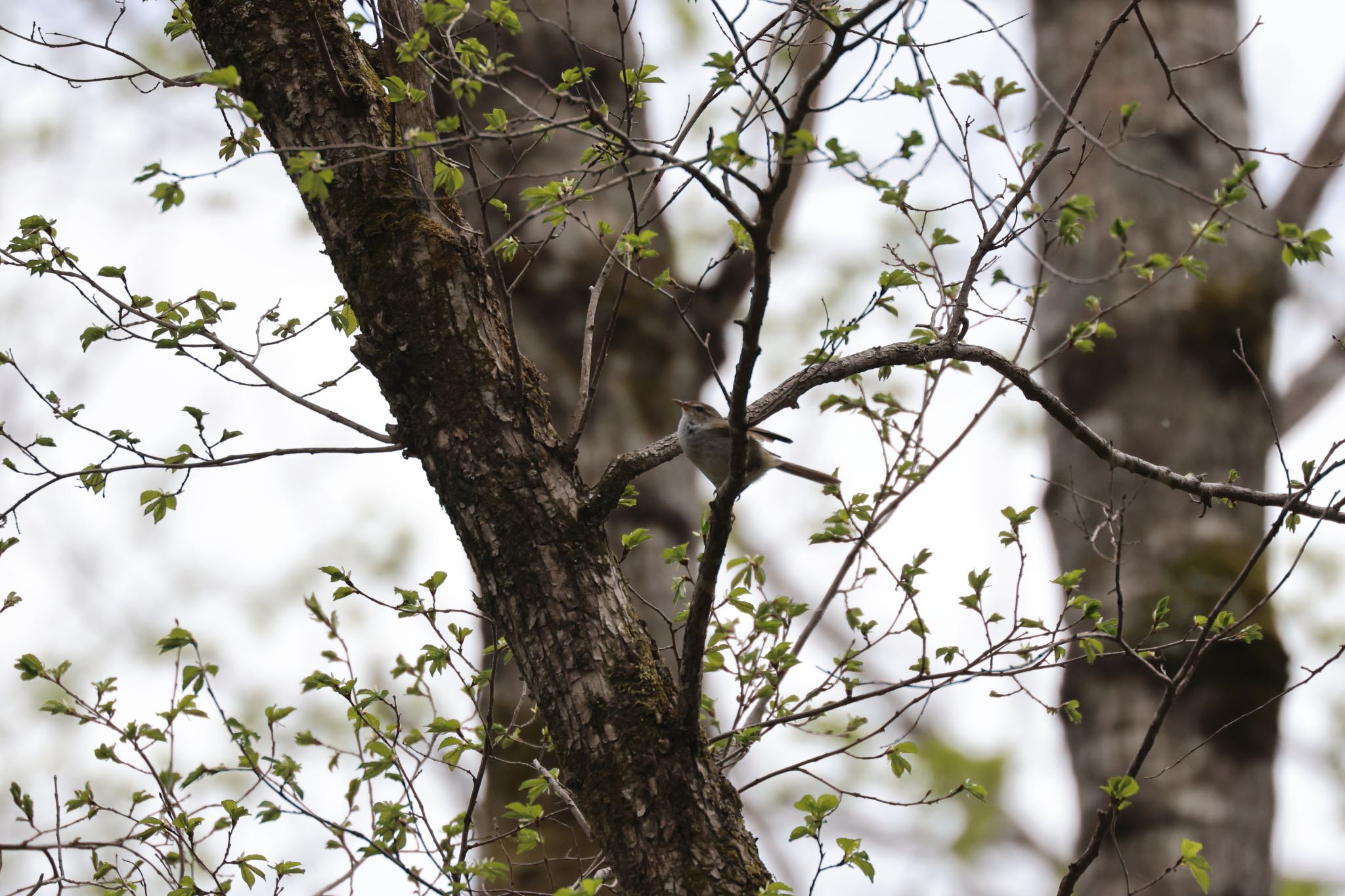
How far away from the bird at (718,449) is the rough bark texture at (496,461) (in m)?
0.73

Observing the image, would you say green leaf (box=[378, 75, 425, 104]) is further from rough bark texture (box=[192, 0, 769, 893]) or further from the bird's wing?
the bird's wing

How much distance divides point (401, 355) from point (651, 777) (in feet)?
4.11

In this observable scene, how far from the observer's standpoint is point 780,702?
10.1 ft

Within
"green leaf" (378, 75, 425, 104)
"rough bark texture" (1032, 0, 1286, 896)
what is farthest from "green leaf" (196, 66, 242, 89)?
"rough bark texture" (1032, 0, 1286, 896)

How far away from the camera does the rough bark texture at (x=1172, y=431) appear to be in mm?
4645

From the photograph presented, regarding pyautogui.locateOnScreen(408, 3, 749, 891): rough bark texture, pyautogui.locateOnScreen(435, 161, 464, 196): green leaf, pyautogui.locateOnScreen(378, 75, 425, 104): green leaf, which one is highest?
pyautogui.locateOnScreen(408, 3, 749, 891): rough bark texture

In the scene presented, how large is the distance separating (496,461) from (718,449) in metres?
1.22

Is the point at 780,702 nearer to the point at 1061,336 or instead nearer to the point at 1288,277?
the point at 1061,336

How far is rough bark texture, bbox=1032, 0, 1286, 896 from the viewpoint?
183 inches

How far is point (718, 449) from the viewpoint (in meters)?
3.68

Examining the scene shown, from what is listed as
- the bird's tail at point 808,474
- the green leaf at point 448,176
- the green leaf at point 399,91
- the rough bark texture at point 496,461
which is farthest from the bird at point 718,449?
the green leaf at point 399,91

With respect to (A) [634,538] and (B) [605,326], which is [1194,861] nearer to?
(A) [634,538]

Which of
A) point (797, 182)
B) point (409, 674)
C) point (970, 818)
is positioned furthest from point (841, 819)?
point (409, 674)

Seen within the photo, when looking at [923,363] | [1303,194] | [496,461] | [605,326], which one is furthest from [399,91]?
[1303,194]
